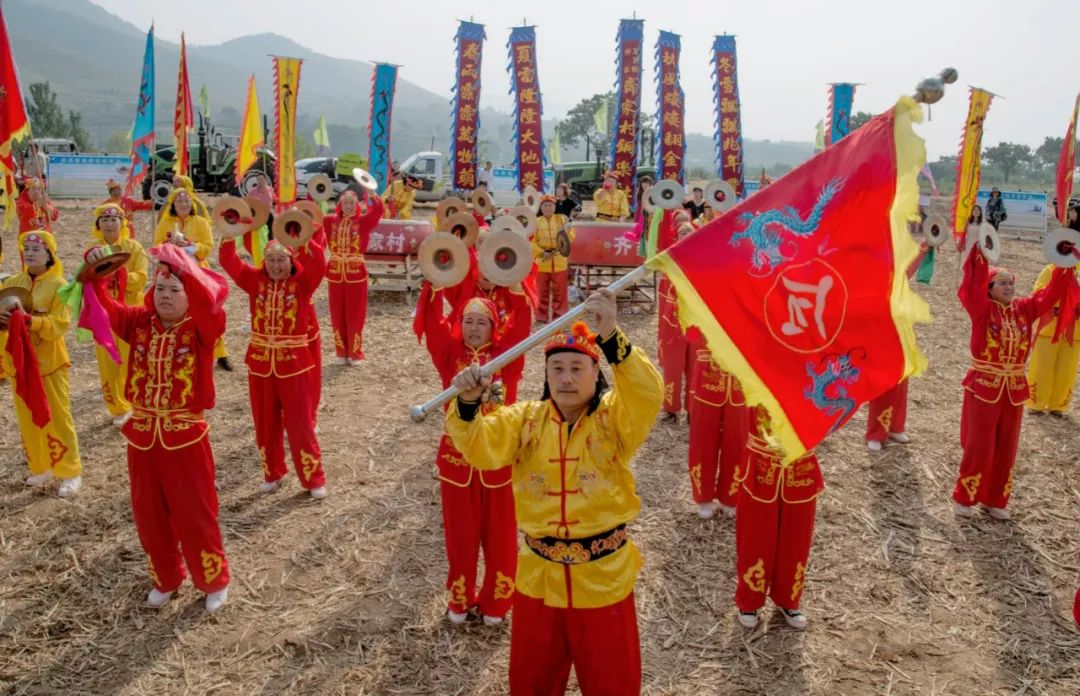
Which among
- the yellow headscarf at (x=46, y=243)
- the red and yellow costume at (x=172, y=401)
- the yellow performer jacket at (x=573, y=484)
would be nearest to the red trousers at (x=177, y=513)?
the red and yellow costume at (x=172, y=401)

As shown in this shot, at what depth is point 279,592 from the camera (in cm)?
491

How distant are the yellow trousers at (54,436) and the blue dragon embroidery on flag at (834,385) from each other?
19.2 feet

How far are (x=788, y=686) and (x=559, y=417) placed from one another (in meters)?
2.25

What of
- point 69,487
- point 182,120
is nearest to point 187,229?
point 182,120

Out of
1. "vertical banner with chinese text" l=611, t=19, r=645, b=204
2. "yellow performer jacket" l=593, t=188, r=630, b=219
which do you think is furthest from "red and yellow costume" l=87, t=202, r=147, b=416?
"vertical banner with chinese text" l=611, t=19, r=645, b=204

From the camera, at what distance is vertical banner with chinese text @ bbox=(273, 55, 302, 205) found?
1124 centimetres

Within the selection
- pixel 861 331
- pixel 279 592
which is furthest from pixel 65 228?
pixel 861 331

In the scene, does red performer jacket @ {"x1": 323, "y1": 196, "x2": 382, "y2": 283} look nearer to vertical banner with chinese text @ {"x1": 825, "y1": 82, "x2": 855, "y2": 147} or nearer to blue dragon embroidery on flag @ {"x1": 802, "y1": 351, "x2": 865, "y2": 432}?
blue dragon embroidery on flag @ {"x1": 802, "y1": 351, "x2": 865, "y2": 432}

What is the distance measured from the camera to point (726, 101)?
17625mm

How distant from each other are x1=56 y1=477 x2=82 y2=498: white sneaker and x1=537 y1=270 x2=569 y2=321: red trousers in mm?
6966

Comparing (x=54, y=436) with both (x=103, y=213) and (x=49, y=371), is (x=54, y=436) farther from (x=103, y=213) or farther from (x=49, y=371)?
(x=103, y=213)

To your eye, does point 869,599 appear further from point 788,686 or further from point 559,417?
→ point 559,417

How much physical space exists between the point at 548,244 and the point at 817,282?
8.91 metres

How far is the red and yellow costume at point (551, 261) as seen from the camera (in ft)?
38.5
